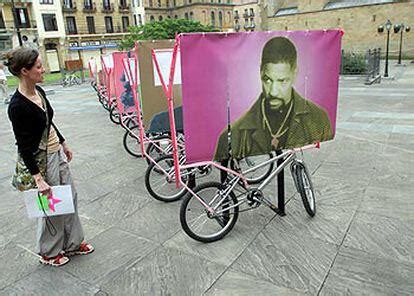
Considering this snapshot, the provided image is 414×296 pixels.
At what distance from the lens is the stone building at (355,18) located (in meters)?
28.4

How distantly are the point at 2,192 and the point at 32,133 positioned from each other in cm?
283

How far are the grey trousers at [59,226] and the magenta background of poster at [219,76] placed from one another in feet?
3.47

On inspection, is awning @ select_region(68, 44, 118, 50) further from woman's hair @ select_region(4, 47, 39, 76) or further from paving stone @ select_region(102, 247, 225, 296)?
paving stone @ select_region(102, 247, 225, 296)

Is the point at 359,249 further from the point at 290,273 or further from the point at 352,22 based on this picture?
the point at 352,22

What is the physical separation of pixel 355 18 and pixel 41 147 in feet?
112

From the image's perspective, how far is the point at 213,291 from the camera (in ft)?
8.55

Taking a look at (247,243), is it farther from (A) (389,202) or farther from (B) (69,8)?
(B) (69,8)

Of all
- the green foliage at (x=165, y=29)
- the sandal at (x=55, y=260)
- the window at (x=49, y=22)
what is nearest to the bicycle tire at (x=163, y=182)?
the sandal at (x=55, y=260)

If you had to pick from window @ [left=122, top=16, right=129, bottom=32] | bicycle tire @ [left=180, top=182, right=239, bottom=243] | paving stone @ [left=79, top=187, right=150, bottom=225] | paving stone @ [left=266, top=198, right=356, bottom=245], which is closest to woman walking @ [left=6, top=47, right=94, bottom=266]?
paving stone @ [left=79, top=187, right=150, bottom=225]

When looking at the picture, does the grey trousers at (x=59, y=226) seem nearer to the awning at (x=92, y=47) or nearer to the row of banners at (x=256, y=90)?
the row of banners at (x=256, y=90)

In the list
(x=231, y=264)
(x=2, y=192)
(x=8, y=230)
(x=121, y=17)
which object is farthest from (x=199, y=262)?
(x=121, y=17)

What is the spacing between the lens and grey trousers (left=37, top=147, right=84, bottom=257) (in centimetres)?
279

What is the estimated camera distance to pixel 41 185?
8.71 ft

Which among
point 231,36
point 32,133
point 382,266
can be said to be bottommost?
point 382,266
